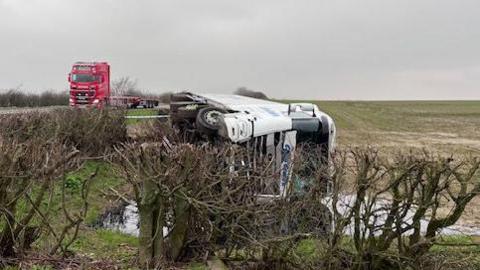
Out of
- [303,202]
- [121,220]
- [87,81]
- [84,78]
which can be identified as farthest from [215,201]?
[84,78]

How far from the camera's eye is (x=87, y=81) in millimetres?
44906

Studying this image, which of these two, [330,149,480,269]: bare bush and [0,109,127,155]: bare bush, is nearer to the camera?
[330,149,480,269]: bare bush

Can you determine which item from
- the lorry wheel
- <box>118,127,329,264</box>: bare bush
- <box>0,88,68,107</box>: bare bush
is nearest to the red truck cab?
<box>0,88,68,107</box>: bare bush

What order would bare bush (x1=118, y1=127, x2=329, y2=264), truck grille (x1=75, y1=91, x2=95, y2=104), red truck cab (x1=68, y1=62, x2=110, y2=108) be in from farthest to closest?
1. red truck cab (x1=68, y1=62, x2=110, y2=108)
2. truck grille (x1=75, y1=91, x2=95, y2=104)
3. bare bush (x1=118, y1=127, x2=329, y2=264)

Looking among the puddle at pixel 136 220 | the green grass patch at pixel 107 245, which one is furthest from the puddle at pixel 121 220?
the green grass patch at pixel 107 245

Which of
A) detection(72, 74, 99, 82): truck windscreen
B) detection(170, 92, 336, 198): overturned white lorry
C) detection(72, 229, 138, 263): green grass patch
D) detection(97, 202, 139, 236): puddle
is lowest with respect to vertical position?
detection(97, 202, 139, 236): puddle

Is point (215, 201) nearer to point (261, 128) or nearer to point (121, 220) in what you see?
point (261, 128)

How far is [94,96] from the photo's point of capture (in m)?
44.0

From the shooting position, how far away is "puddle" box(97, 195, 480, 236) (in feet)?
26.4

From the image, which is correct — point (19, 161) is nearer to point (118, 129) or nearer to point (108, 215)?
point (108, 215)

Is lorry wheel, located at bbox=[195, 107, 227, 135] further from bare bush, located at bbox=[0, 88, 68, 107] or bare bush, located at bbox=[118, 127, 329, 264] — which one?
bare bush, located at bbox=[0, 88, 68, 107]

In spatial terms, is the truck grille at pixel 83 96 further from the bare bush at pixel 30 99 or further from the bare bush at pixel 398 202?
the bare bush at pixel 398 202

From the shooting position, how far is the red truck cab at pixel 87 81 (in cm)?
4425

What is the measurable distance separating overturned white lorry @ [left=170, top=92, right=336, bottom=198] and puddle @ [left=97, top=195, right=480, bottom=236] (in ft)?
2.11
